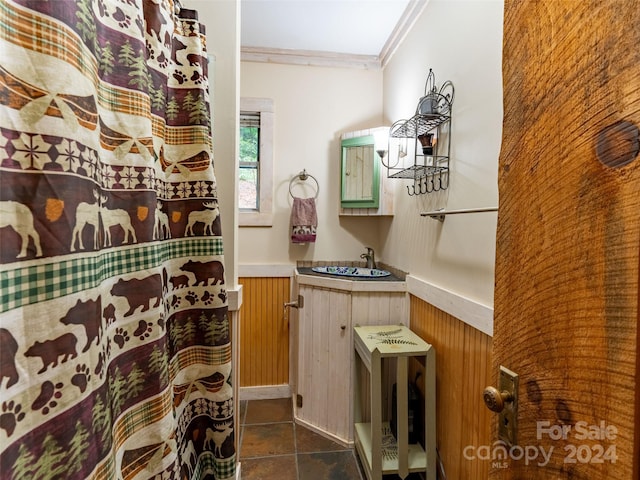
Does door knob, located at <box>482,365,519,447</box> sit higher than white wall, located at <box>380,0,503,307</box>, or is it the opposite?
white wall, located at <box>380,0,503,307</box>

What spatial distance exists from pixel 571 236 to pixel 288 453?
1.97m

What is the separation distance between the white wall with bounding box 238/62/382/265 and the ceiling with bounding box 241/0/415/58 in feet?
0.51

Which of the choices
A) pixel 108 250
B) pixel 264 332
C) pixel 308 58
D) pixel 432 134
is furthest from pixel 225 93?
pixel 264 332

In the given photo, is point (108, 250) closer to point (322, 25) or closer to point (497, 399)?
point (497, 399)

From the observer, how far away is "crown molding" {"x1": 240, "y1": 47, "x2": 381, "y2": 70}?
2375 mm

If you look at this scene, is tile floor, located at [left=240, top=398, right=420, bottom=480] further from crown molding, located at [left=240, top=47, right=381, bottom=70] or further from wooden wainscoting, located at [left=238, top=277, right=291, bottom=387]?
crown molding, located at [left=240, top=47, right=381, bottom=70]

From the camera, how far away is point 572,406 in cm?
42

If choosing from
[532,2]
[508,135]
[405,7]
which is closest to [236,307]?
[508,135]

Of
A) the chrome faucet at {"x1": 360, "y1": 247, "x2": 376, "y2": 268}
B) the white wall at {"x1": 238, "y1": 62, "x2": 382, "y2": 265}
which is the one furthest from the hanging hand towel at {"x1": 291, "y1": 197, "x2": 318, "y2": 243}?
the chrome faucet at {"x1": 360, "y1": 247, "x2": 376, "y2": 268}

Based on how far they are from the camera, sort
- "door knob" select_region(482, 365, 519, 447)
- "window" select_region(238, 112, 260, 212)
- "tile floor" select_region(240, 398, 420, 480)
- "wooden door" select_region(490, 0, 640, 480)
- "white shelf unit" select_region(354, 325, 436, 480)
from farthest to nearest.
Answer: "window" select_region(238, 112, 260, 212) < "tile floor" select_region(240, 398, 420, 480) < "white shelf unit" select_region(354, 325, 436, 480) < "door knob" select_region(482, 365, 519, 447) < "wooden door" select_region(490, 0, 640, 480)

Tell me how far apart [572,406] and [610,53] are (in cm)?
47

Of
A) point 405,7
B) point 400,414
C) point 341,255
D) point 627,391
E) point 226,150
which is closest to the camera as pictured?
point 627,391

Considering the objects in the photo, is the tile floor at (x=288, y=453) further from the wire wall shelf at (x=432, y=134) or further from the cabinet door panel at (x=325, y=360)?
the wire wall shelf at (x=432, y=134)

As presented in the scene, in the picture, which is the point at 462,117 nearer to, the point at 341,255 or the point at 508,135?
the point at 508,135
